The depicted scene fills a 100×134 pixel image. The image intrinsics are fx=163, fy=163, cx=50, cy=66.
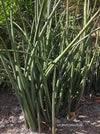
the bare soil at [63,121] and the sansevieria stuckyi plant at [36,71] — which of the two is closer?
the sansevieria stuckyi plant at [36,71]

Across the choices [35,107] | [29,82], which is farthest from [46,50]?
[35,107]

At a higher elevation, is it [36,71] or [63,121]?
[36,71]

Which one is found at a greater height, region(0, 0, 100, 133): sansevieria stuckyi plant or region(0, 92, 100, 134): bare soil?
region(0, 0, 100, 133): sansevieria stuckyi plant

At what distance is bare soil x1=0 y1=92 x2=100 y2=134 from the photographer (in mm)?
854

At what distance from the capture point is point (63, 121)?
0.91 m

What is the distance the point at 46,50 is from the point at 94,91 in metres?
0.53

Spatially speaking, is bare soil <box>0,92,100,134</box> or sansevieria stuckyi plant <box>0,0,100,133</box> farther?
bare soil <box>0,92,100,134</box>

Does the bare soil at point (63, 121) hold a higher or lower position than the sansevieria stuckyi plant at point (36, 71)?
lower

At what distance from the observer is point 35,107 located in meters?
0.78

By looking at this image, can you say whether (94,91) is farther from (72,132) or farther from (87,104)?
(72,132)

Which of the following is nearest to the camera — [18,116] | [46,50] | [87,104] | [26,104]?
[26,104]

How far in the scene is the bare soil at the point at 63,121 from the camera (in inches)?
33.6

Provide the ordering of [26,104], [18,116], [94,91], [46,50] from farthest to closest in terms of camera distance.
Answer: [94,91] < [18,116] < [46,50] < [26,104]

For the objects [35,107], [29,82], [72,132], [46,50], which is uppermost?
[46,50]
